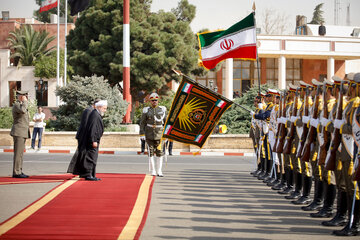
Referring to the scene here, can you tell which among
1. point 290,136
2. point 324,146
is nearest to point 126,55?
point 290,136

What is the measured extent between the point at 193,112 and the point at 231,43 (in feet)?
7.52

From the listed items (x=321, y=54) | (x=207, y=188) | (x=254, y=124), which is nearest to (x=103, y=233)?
(x=207, y=188)

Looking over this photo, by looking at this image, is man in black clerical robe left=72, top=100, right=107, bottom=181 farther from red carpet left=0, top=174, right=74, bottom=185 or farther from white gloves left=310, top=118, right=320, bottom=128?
white gloves left=310, top=118, right=320, bottom=128

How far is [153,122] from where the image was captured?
13.8 m

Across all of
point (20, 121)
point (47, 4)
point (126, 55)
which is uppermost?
point (47, 4)

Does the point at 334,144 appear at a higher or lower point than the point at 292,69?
lower

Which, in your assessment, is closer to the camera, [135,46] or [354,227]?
[354,227]

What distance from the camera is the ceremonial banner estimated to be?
1298 cm

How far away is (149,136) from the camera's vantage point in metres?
13.8

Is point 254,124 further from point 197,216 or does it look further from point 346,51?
point 346,51

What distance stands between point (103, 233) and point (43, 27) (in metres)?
50.3

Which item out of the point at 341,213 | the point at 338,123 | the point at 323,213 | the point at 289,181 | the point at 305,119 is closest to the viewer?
the point at 338,123

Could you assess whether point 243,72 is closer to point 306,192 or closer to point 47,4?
point 47,4

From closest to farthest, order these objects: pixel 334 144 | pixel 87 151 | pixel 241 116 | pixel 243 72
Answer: pixel 334 144
pixel 87 151
pixel 241 116
pixel 243 72
